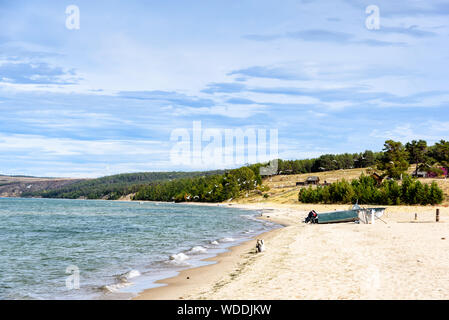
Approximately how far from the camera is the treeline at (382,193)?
82500mm

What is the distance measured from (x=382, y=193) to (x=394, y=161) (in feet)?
110

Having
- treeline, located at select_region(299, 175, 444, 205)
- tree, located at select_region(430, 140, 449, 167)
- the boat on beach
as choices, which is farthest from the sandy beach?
tree, located at select_region(430, 140, 449, 167)

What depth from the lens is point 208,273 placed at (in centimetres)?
2108

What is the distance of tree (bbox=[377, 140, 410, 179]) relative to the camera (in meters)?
117

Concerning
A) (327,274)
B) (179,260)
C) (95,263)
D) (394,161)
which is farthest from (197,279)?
(394,161)

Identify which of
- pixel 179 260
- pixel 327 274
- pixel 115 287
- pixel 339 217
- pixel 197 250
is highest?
pixel 327 274

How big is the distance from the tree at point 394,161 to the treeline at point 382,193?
947 centimetres

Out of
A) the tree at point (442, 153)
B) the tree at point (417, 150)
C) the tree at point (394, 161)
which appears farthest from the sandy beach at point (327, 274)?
the tree at point (417, 150)

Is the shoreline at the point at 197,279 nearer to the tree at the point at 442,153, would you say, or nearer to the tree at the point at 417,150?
the tree at the point at 442,153

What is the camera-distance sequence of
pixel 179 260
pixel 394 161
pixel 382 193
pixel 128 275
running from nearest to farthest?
pixel 128 275
pixel 179 260
pixel 382 193
pixel 394 161

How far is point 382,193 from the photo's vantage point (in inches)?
3558

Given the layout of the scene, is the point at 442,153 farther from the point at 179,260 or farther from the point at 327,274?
the point at 327,274
